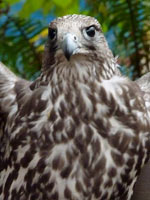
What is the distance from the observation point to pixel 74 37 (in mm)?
2000

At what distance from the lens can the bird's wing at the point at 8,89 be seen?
2.36 m

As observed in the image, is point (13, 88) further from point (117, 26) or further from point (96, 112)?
point (117, 26)

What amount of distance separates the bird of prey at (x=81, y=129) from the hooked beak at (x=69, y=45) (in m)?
0.09

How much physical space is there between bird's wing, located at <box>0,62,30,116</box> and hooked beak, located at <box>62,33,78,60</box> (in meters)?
0.43

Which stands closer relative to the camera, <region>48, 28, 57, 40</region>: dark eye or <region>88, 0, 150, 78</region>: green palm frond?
<region>48, 28, 57, 40</region>: dark eye

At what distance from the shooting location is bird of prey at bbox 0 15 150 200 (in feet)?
7.03

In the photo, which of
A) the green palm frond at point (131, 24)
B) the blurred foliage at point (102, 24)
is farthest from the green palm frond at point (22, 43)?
the green palm frond at point (131, 24)

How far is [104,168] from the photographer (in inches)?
86.4

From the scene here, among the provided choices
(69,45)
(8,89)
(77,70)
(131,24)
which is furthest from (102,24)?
(69,45)

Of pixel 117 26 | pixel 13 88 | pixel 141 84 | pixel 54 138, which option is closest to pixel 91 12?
pixel 117 26

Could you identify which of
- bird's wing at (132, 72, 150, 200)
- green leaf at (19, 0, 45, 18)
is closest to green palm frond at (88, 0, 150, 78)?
green leaf at (19, 0, 45, 18)

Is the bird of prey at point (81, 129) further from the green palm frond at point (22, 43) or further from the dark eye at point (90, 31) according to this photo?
the green palm frond at point (22, 43)

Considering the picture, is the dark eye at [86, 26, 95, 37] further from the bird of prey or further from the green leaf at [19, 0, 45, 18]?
the green leaf at [19, 0, 45, 18]

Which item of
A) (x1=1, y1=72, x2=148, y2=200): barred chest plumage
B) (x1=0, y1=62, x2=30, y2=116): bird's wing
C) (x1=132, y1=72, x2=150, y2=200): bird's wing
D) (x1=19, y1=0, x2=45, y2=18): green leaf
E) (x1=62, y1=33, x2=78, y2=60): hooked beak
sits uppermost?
(x1=62, y1=33, x2=78, y2=60): hooked beak
